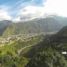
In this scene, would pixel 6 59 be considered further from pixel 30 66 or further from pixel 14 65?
pixel 30 66

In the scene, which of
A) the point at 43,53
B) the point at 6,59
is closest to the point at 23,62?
the point at 6,59

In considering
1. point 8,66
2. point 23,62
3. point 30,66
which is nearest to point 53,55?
point 30,66

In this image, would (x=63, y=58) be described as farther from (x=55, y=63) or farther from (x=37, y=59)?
(x=37, y=59)

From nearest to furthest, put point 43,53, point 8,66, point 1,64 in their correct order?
A: point 43,53 → point 8,66 → point 1,64

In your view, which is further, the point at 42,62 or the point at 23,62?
the point at 23,62

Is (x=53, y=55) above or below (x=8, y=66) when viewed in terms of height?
above

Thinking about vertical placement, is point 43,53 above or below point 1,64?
above

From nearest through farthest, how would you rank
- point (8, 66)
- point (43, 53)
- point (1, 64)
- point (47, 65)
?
point (47, 65)
point (43, 53)
point (8, 66)
point (1, 64)

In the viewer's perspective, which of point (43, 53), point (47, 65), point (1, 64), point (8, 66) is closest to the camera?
point (47, 65)

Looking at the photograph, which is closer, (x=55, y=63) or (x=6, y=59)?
(x=55, y=63)
